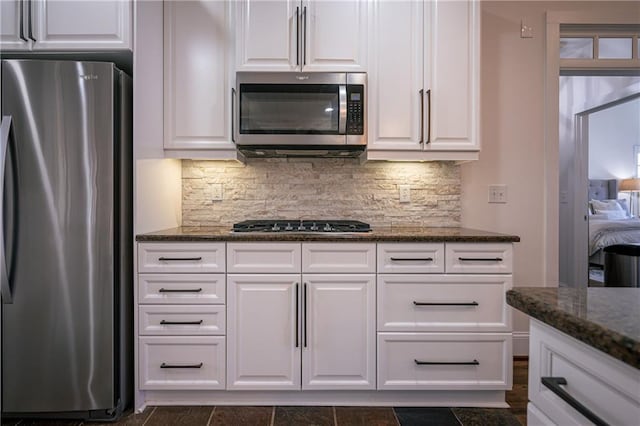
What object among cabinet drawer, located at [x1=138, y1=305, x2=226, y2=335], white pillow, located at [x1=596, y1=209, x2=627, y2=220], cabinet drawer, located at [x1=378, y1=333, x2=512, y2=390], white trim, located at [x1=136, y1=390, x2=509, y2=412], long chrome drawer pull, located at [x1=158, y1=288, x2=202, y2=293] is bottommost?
white trim, located at [x1=136, y1=390, x2=509, y2=412]

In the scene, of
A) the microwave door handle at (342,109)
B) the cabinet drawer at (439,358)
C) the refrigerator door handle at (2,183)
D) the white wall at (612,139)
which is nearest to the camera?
the refrigerator door handle at (2,183)

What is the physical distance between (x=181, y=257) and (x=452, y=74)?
1.85m

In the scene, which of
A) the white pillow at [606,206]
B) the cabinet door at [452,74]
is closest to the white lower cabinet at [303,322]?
the cabinet door at [452,74]

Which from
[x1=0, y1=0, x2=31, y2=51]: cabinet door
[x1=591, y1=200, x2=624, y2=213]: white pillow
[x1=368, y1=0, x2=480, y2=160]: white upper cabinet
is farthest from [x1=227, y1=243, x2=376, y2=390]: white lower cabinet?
[x1=591, y1=200, x2=624, y2=213]: white pillow

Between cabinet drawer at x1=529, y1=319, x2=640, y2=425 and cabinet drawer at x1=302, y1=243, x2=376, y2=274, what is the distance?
1.23 metres

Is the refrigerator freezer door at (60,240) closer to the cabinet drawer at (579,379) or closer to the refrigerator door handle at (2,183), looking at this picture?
the refrigerator door handle at (2,183)

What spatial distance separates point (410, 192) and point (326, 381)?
4.35ft

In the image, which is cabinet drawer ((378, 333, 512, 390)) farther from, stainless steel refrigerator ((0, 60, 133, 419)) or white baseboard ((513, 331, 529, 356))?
stainless steel refrigerator ((0, 60, 133, 419))

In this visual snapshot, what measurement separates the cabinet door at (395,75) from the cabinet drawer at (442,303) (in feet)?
2.66

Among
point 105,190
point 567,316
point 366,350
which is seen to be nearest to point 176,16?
point 105,190

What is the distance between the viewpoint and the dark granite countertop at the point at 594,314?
44 centimetres

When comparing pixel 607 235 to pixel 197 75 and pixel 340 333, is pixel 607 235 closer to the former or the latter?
pixel 340 333

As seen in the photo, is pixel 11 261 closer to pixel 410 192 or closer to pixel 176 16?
pixel 176 16

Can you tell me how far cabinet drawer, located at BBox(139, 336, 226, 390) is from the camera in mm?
1875
